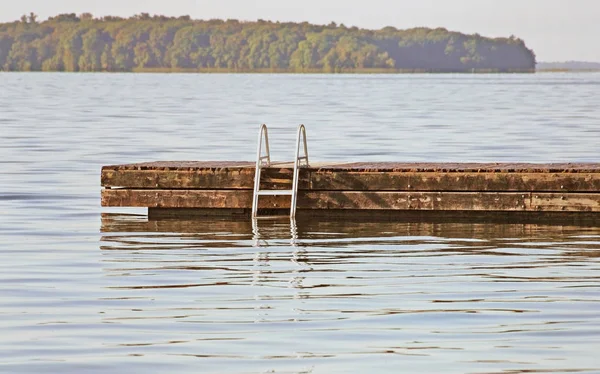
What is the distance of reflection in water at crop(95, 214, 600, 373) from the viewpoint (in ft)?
33.2

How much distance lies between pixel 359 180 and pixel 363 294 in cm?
663

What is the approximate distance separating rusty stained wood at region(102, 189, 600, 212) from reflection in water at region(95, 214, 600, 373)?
314mm

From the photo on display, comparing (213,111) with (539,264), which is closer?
(539,264)

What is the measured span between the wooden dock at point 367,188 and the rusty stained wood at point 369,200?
14 millimetres

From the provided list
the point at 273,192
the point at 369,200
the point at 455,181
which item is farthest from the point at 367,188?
the point at 273,192

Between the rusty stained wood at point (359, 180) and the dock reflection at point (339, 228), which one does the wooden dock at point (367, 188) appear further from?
the dock reflection at point (339, 228)

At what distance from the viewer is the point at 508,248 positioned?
55.2ft

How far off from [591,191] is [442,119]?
1872 inches

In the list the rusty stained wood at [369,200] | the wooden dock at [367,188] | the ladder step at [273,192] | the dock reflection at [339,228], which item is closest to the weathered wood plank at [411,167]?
the wooden dock at [367,188]

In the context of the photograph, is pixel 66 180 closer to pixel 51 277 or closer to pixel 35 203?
pixel 35 203

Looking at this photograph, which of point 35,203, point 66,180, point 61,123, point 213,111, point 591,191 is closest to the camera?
point 591,191

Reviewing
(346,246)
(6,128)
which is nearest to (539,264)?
(346,246)

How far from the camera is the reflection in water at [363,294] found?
33.2 feet

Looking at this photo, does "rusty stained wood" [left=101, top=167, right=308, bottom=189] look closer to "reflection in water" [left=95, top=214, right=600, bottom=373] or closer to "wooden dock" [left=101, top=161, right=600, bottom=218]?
"wooden dock" [left=101, top=161, right=600, bottom=218]
